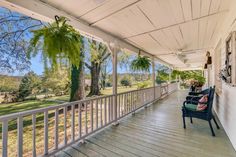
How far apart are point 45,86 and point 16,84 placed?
143 cm

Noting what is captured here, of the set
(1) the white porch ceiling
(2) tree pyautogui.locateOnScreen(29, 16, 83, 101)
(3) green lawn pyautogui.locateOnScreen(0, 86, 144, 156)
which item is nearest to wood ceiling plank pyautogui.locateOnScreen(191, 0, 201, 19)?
(1) the white porch ceiling

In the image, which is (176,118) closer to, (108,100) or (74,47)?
(108,100)

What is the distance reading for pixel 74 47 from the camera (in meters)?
1.87

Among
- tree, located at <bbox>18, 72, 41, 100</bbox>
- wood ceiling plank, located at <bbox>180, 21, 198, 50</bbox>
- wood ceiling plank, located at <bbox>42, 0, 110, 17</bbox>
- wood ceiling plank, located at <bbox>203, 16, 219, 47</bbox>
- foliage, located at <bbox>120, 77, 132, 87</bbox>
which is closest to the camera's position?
wood ceiling plank, located at <bbox>42, 0, 110, 17</bbox>

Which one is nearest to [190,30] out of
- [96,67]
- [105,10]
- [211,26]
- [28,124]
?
[211,26]

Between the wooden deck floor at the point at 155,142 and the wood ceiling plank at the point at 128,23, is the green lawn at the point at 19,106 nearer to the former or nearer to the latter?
the wooden deck floor at the point at 155,142

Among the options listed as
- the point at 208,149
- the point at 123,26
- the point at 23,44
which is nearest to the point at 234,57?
the point at 208,149

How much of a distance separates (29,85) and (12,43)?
1795mm

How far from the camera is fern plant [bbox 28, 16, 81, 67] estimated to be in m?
1.71

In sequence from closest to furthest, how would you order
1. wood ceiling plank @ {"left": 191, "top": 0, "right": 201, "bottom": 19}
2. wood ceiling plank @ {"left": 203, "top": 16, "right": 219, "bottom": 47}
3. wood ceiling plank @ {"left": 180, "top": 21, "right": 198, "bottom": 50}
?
wood ceiling plank @ {"left": 191, "top": 0, "right": 201, "bottom": 19} < wood ceiling plank @ {"left": 203, "top": 16, "right": 219, "bottom": 47} < wood ceiling plank @ {"left": 180, "top": 21, "right": 198, "bottom": 50}

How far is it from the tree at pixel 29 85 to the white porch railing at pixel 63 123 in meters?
1.02

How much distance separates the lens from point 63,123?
3.71 meters

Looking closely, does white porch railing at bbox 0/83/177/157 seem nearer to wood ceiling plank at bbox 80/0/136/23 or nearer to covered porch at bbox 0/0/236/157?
covered porch at bbox 0/0/236/157

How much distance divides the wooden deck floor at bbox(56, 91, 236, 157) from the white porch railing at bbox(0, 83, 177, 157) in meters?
0.23
